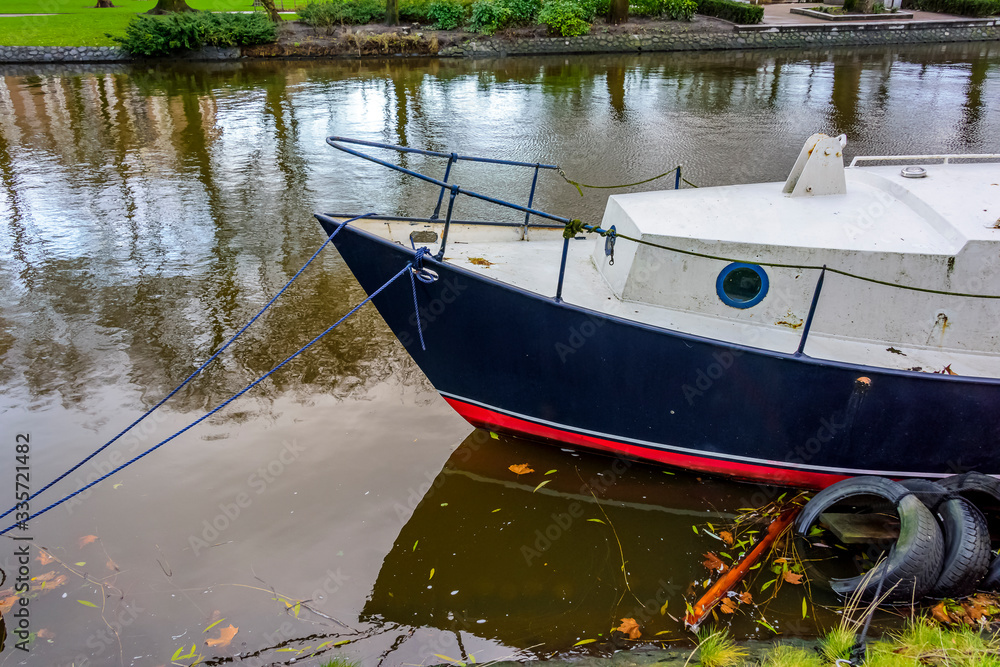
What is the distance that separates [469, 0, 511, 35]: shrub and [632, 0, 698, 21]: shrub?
6.09 meters

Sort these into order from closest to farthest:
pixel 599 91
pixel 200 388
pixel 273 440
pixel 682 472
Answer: pixel 682 472, pixel 273 440, pixel 200 388, pixel 599 91

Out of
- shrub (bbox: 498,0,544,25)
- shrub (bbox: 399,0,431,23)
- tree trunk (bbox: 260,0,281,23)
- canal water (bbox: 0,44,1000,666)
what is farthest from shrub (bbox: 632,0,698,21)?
canal water (bbox: 0,44,1000,666)

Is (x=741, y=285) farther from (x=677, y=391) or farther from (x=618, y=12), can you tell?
(x=618, y=12)

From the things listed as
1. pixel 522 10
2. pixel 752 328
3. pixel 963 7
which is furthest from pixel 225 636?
pixel 963 7

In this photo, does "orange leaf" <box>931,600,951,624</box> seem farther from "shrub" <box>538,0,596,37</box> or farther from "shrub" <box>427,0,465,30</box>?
"shrub" <box>427,0,465,30</box>

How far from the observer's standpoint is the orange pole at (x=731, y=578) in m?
4.35

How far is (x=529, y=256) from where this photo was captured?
5984mm

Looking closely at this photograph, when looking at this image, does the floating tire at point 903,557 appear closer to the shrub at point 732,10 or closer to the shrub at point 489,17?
the shrub at point 489,17

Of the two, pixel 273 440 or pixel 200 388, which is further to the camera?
pixel 200 388

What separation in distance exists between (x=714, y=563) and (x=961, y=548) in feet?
5.01

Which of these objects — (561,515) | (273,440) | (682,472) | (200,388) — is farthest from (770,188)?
(200,388)

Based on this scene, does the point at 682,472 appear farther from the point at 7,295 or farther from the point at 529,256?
the point at 7,295

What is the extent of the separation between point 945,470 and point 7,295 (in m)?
10.1

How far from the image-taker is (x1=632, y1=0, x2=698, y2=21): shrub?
2658cm
